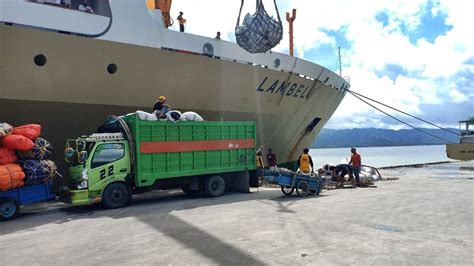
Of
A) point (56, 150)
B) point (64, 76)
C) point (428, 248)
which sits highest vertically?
point (64, 76)

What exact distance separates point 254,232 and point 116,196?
15.5 feet

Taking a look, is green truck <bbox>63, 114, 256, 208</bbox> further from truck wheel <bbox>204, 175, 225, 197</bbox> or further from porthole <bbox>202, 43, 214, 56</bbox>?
porthole <bbox>202, 43, 214, 56</bbox>

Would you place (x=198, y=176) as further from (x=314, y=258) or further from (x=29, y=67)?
(x=314, y=258)

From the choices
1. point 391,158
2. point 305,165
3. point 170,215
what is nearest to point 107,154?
point 170,215

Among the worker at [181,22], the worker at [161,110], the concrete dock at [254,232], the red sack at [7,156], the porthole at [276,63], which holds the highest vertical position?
the worker at [181,22]

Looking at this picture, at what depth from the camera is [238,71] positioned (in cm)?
1390

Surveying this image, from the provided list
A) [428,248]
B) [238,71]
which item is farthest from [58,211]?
[428,248]

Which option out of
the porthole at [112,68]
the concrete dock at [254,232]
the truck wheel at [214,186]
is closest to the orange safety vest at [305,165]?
the concrete dock at [254,232]

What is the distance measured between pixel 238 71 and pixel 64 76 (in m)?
5.55

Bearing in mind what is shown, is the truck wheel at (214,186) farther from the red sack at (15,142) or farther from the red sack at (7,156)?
the red sack at (7,156)

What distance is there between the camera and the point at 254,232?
21.6ft

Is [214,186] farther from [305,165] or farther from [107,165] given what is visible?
[107,165]

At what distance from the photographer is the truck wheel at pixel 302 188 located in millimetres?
11403

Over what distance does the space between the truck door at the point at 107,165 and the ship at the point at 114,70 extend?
7.09ft
